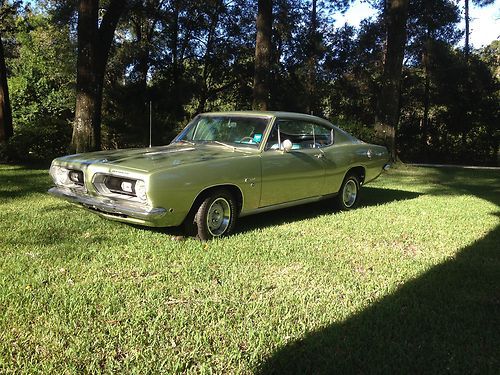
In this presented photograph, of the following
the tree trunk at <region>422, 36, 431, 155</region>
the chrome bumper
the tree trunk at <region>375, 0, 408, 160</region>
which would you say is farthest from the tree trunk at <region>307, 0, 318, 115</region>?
the chrome bumper

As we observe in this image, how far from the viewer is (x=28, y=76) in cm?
2397

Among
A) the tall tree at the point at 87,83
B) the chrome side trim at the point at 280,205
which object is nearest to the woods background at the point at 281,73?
the tall tree at the point at 87,83

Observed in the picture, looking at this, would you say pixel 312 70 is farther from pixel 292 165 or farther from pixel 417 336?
pixel 417 336

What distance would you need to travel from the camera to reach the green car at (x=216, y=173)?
192 inches

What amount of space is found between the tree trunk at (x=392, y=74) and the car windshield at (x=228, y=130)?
29.9 feet

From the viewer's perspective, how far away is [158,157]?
17.7 ft

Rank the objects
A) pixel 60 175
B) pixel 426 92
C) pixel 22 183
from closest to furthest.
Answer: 1. pixel 60 175
2. pixel 22 183
3. pixel 426 92

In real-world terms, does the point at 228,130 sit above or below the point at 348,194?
above

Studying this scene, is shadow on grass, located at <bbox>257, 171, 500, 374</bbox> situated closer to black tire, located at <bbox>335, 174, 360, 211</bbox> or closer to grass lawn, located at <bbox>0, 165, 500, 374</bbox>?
grass lawn, located at <bbox>0, 165, 500, 374</bbox>

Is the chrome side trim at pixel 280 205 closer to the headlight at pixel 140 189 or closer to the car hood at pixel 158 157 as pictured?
the car hood at pixel 158 157

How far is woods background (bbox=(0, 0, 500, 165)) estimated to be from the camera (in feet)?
68.2

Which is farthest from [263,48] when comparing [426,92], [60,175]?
[426,92]

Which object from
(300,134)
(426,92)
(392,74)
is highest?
(426,92)

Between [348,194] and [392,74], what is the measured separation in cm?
802
